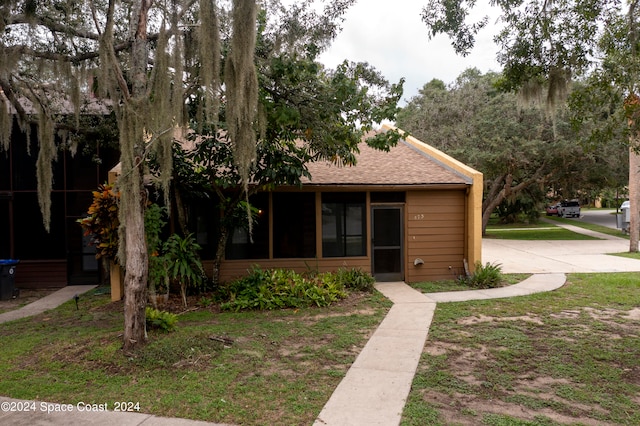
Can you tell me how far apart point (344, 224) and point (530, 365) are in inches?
237

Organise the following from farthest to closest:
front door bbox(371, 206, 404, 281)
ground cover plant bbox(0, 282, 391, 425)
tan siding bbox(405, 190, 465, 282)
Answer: front door bbox(371, 206, 404, 281)
tan siding bbox(405, 190, 465, 282)
ground cover plant bbox(0, 282, 391, 425)

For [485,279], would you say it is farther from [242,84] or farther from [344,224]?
[242,84]

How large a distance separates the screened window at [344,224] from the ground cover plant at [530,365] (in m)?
2.98

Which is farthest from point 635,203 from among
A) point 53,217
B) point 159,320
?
point 53,217

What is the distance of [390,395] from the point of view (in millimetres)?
4352

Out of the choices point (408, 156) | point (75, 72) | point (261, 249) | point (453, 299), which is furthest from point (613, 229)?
point (75, 72)

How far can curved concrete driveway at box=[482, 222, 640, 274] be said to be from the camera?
12367 mm

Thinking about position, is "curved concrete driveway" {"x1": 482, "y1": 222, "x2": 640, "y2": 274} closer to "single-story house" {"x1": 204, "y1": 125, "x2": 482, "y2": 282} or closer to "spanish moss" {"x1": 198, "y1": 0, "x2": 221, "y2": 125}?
"single-story house" {"x1": 204, "y1": 125, "x2": 482, "y2": 282}

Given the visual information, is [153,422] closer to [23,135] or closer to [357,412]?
[357,412]

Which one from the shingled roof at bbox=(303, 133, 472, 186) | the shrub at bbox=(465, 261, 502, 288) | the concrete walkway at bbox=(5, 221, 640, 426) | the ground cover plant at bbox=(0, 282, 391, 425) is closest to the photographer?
the concrete walkway at bbox=(5, 221, 640, 426)

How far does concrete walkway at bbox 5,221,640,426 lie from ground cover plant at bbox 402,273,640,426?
0.21m

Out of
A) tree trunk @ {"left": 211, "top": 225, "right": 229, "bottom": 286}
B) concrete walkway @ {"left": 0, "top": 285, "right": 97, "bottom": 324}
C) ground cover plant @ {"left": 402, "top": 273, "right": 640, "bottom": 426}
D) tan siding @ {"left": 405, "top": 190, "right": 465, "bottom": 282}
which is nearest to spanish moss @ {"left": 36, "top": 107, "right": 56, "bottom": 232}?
concrete walkway @ {"left": 0, "top": 285, "right": 97, "bottom": 324}

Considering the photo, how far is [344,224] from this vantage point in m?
10.6

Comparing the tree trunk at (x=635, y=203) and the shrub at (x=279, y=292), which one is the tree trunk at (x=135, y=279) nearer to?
the shrub at (x=279, y=292)
